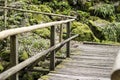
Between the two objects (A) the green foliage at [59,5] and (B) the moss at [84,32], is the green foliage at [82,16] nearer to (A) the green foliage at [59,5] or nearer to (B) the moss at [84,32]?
(A) the green foliage at [59,5]

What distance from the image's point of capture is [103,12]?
522 inches

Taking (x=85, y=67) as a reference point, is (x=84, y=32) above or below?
above

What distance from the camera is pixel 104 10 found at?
13234 millimetres

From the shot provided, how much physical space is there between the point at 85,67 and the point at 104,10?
307 inches

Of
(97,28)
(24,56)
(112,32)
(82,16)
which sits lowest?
(24,56)

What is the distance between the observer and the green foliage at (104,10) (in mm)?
13234

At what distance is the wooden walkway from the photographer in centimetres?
493

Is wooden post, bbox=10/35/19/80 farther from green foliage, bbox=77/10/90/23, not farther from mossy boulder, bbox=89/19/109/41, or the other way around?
green foliage, bbox=77/10/90/23

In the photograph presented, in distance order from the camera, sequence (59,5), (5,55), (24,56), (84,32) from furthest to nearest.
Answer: (59,5)
(84,32)
(5,55)
(24,56)

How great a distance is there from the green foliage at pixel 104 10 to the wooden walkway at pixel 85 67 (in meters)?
5.52

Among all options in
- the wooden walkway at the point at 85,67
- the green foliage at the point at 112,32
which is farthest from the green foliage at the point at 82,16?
the wooden walkway at the point at 85,67

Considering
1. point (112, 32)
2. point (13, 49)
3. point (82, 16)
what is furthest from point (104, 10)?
point (13, 49)

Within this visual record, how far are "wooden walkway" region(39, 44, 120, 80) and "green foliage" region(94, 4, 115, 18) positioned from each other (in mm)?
5522

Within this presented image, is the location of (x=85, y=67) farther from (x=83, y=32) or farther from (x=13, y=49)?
(x=83, y=32)
